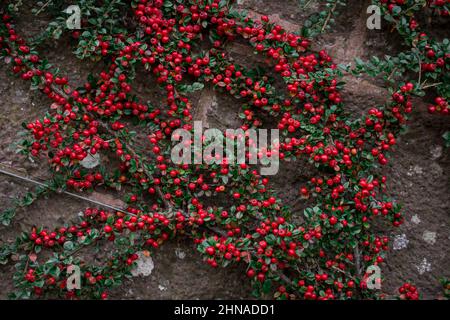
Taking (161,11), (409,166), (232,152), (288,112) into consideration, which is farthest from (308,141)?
(161,11)

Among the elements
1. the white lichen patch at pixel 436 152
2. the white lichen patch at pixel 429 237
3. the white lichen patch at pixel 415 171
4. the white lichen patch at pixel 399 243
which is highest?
the white lichen patch at pixel 436 152

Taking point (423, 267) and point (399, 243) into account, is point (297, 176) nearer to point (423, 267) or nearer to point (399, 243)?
point (399, 243)

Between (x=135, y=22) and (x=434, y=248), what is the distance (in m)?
2.19

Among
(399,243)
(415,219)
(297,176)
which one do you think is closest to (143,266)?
(297,176)

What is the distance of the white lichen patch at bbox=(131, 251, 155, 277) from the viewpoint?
305 centimetres

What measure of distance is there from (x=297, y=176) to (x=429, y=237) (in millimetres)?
852

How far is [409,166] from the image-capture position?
3139 mm

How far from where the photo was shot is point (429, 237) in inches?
123

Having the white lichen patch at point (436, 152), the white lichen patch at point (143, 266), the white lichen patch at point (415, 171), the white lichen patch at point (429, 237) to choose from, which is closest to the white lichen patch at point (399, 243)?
the white lichen patch at point (429, 237)

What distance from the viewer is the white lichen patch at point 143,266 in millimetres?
3053

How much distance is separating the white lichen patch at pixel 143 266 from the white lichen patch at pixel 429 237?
5.24ft

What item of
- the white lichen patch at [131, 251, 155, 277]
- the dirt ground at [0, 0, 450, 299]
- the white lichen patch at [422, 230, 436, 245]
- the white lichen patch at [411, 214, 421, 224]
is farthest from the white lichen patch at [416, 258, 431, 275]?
the white lichen patch at [131, 251, 155, 277]

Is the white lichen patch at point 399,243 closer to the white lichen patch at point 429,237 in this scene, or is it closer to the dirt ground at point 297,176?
the dirt ground at point 297,176

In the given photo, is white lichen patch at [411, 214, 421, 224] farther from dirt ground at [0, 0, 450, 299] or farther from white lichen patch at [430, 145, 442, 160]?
white lichen patch at [430, 145, 442, 160]
